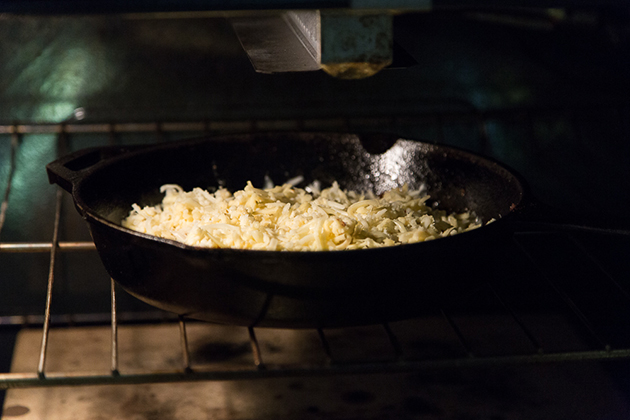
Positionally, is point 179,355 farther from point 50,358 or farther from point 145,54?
point 145,54

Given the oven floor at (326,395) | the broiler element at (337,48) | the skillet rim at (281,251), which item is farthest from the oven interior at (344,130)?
the broiler element at (337,48)

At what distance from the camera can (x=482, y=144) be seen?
1.38m

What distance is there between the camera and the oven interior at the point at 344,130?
117 centimetres

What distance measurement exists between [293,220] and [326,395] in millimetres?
529

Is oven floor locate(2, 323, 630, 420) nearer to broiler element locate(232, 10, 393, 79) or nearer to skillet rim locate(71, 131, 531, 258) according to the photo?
skillet rim locate(71, 131, 531, 258)

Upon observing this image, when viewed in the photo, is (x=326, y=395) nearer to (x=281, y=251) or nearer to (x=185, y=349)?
(x=185, y=349)

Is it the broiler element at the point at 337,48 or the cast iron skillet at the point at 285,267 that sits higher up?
the broiler element at the point at 337,48

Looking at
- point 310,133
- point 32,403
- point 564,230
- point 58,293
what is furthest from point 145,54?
point 564,230

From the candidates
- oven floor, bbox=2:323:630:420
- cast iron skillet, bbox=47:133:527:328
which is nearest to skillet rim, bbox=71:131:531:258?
cast iron skillet, bbox=47:133:527:328

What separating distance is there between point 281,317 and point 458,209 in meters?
0.46

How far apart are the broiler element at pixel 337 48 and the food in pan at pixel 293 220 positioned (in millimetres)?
216

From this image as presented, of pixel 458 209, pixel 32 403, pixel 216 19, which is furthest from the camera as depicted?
pixel 216 19

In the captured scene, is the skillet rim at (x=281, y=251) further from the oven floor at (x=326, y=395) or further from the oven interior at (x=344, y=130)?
the oven floor at (x=326, y=395)

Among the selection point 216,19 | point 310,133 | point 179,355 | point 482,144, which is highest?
point 216,19
